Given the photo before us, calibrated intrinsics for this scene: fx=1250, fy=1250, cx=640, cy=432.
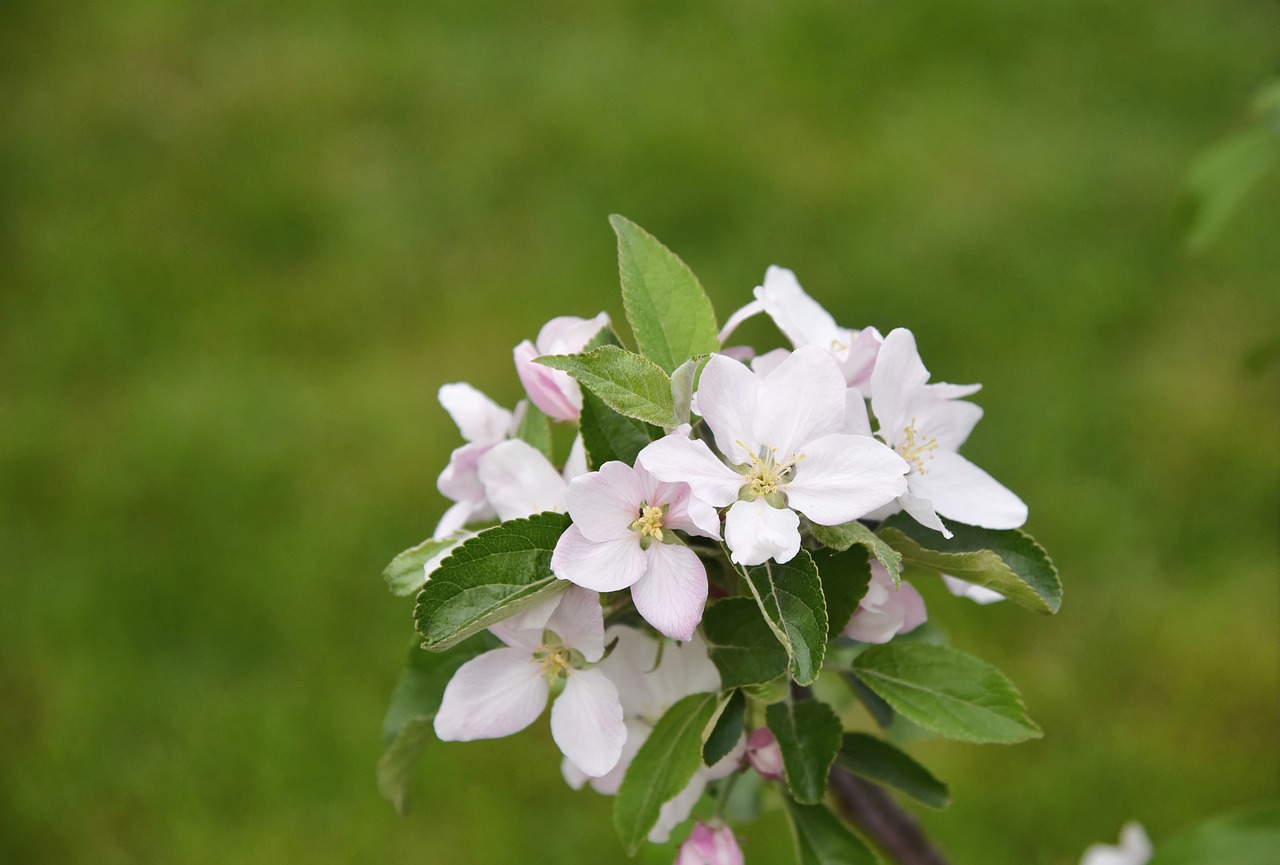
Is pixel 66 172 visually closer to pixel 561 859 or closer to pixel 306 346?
pixel 306 346

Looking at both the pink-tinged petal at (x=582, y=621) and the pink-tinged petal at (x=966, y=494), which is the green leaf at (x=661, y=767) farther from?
the pink-tinged petal at (x=966, y=494)

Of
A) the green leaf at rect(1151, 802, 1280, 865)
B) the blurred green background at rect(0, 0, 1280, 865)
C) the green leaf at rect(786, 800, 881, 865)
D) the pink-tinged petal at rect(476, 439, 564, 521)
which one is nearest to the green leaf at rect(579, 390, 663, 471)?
the pink-tinged petal at rect(476, 439, 564, 521)

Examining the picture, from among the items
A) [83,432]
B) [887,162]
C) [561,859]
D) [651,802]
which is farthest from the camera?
[887,162]

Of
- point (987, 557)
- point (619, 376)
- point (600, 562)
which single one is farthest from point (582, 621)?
point (987, 557)

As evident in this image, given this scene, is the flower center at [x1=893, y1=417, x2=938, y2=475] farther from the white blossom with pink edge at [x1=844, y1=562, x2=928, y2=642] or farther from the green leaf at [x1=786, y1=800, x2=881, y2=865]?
Result: the green leaf at [x1=786, y1=800, x2=881, y2=865]

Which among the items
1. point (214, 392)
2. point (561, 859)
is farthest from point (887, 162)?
point (561, 859)

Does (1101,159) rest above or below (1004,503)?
above
